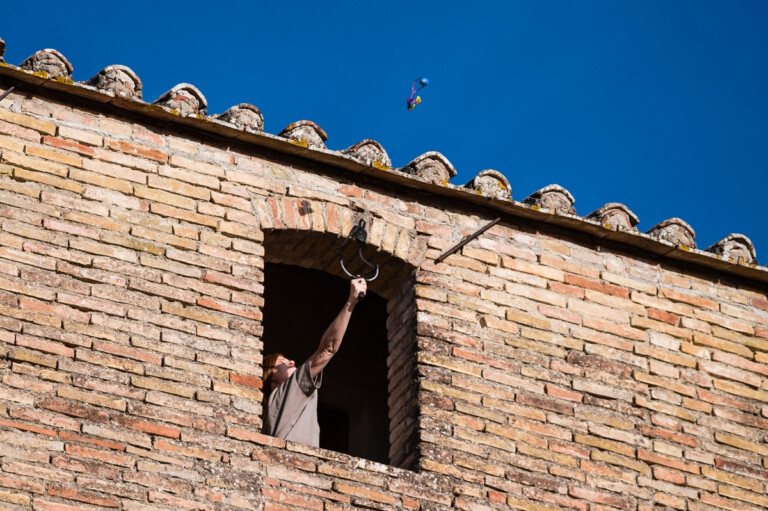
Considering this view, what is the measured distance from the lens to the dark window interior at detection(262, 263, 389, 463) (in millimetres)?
11883

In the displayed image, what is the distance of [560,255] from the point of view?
1070 centimetres

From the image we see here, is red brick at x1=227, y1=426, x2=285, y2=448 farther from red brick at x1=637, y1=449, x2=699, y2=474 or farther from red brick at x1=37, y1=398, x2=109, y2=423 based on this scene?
red brick at x1=637, y1=449, x2=699, y2=474

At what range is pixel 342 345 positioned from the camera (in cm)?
1195

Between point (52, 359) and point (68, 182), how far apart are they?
1.12 meters

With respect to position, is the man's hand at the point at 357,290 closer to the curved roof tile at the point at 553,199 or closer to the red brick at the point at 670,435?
the curved roof tile at the point at 553,199

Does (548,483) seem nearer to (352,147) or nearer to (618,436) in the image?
(618,436)

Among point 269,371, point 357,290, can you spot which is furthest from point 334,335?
point 269,371

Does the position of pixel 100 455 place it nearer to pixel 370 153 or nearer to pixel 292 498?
pixel 292 498

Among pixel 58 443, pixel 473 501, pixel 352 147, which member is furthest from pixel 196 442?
pixel 352 147

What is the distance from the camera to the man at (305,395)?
31.6 ft

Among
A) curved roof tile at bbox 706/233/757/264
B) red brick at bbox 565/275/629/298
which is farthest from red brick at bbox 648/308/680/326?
curved roof tile at bbox 706/233/757/264

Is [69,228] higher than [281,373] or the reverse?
higher

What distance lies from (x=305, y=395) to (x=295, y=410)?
11cm

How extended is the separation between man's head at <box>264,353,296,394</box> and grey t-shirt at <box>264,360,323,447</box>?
18 centimetres
